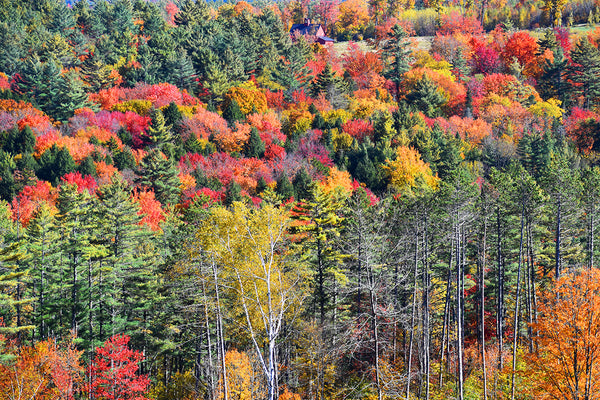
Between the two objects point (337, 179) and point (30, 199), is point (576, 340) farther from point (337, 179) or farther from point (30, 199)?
point (30, 199)

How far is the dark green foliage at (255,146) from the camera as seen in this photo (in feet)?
220

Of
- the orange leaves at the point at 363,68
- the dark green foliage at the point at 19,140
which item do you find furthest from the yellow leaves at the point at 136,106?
the orange leaves at the point at 363,68

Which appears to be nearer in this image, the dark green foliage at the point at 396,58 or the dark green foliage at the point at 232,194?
the dark green foliage at the point at 232,194

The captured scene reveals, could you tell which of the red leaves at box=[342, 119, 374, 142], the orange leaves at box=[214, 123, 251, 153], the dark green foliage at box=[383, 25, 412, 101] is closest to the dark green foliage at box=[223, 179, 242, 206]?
the orange leaves at box=[214, 123, 251, 153]

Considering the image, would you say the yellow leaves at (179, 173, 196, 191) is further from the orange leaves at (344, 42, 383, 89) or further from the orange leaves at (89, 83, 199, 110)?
the orange leaves at (344, 42, 383, 89)

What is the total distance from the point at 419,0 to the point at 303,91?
334 ft

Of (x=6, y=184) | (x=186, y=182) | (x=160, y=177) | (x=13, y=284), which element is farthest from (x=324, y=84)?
(x=13, y=284)

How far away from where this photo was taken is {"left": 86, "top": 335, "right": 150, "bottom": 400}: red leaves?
27375 millimetres

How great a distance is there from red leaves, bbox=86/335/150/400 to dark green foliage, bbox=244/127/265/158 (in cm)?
4017

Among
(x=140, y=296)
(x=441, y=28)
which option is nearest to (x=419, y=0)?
(x=441, y=28)

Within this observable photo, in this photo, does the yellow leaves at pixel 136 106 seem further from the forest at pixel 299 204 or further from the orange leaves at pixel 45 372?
the orange leaves at pixel 45 372

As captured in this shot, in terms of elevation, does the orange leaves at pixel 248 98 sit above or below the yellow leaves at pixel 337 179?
above

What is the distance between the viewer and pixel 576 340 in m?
23.8

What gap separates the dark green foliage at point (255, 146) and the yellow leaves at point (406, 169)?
16.0 meters
